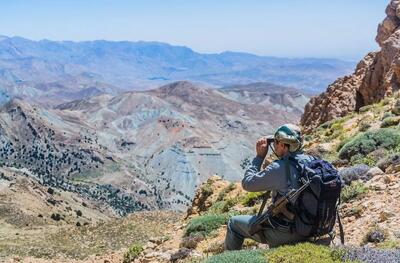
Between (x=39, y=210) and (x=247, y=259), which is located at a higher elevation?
(x=247, y=259)

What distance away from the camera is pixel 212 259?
7.77 m

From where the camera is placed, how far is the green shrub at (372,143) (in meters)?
15.7

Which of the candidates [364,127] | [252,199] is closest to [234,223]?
[252,199]

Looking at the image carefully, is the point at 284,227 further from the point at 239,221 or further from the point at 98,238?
the point at 98,238

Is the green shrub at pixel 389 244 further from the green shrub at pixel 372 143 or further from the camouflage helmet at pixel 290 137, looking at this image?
the green shrub at pixel 372 143

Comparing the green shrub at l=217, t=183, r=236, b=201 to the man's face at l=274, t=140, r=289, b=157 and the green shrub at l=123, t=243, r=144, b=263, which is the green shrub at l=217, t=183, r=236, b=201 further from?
the man's face at l=274, t=140, r=289, b=157

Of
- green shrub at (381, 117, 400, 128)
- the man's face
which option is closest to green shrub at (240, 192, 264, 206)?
green shrub at (381, 117, 400, 128)

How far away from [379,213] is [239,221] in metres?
3.78

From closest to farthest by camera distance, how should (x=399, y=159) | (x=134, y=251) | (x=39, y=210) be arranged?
(x=399, y=159)
(x=134, y=251)
(x=39, y=210)

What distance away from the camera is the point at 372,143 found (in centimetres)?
1609

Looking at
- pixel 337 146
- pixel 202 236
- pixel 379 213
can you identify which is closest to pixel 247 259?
pixel 379 213

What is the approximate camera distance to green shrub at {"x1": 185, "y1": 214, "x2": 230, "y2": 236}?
46.5 ft

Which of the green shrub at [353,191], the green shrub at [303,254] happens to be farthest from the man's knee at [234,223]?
the green shrub at [353,191]

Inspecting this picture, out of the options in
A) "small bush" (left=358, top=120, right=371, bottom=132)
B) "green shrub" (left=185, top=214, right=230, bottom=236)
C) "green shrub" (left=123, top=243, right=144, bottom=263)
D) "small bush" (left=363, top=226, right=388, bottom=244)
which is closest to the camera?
"small bush" (left=363, top=226, right=388, bottom=244)
